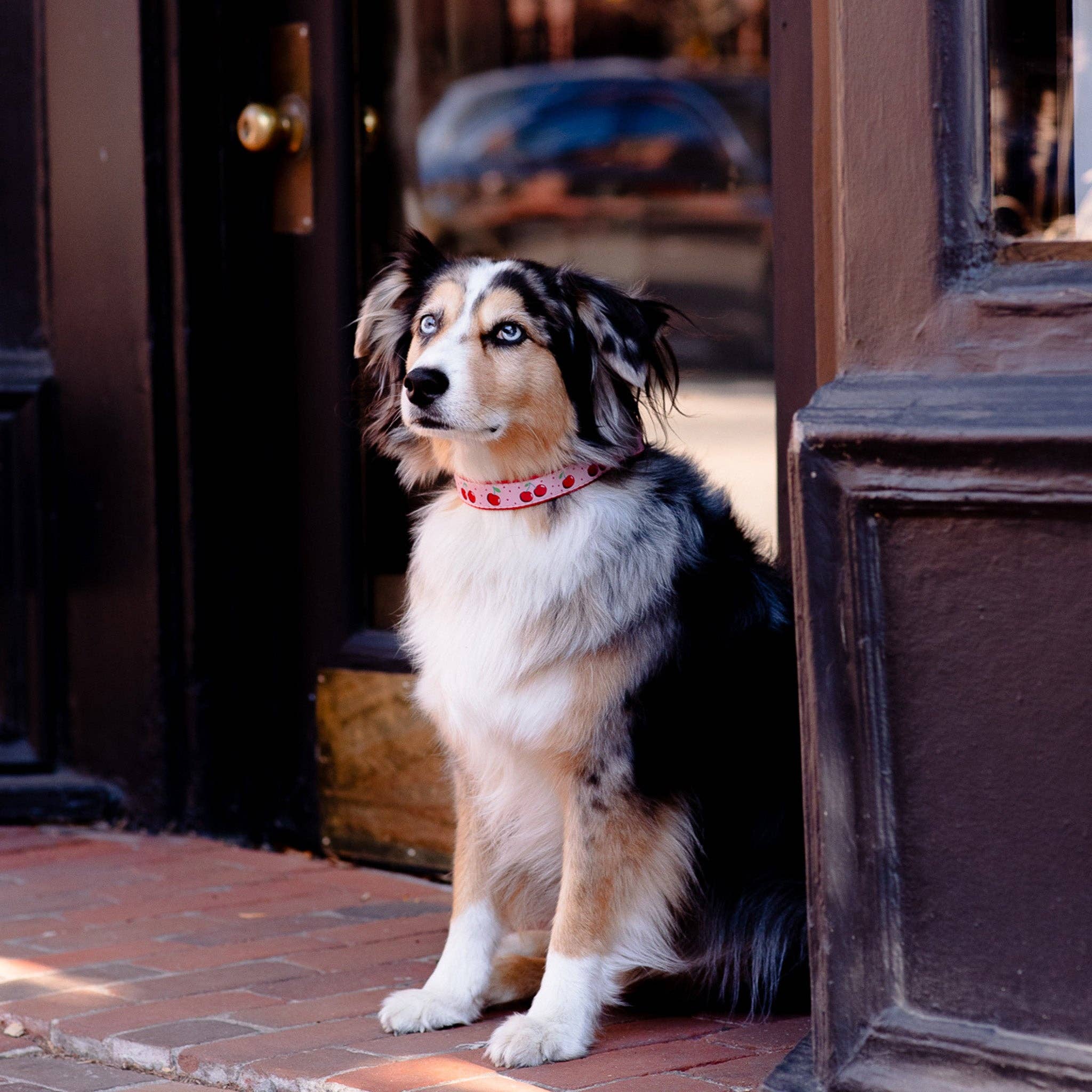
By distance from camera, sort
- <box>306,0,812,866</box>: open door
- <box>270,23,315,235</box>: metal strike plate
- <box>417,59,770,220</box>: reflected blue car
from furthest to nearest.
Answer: <box>417,59,770,220</box>: reflected blue car
<box>306,0,812,866</box>: open door
<box>270,23,315,235</box>: metal strike plate

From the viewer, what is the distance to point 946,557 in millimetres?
1800

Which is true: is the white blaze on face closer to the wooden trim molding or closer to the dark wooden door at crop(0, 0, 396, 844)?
the wooden trim molding

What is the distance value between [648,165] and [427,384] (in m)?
6.36

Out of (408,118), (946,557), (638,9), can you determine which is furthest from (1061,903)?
(638,9)

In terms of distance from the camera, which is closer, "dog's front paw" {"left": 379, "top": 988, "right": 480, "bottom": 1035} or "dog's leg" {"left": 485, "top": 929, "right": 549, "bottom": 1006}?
"dog's front paw" {"left": 379, "top": 988, "right": 480, "bottom": 1035}

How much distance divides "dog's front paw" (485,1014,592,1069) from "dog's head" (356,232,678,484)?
824 millimetres

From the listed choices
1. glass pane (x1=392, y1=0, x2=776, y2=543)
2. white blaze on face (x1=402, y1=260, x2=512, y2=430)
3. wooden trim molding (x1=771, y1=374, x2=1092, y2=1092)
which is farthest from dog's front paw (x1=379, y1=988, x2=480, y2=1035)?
glass pane (x1=392, y1=0, x2=776, y2=543)

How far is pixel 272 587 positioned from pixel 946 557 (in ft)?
6.60

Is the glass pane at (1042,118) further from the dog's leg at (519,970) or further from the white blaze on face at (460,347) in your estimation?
the dog's leg at (519,970)

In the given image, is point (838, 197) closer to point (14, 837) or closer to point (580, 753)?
point (580, 753)

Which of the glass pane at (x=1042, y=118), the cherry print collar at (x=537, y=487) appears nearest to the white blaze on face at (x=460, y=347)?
the cherry print collar at (x=537, y=487)

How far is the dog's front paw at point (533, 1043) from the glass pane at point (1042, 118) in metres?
1.24

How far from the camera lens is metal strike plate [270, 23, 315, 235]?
3.36m

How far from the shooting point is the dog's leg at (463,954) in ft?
7.62
